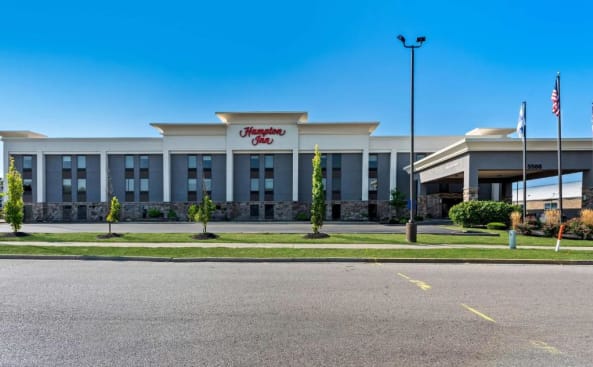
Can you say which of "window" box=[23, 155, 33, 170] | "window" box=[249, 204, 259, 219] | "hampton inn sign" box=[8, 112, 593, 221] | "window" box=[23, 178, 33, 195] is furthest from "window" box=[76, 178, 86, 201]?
"window" box=[249, 204, 259, 219]

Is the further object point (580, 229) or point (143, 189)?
point (143, 189)

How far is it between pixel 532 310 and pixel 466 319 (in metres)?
1.66

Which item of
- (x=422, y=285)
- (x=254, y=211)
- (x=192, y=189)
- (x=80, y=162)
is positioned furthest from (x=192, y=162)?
(x=422, y=285)

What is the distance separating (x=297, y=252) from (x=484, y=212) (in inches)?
702

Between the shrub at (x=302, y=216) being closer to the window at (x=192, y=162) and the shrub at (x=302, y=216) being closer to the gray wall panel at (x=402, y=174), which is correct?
the gray wall panel at (x=402, y=174)

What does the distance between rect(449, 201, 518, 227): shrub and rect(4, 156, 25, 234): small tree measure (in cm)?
3068

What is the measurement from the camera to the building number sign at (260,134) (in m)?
41.4

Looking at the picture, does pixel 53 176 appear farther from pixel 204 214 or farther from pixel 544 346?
pixel 544 346

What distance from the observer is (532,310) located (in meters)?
5.81

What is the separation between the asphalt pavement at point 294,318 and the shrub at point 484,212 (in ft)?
48.5

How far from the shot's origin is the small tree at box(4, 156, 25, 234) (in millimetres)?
18203

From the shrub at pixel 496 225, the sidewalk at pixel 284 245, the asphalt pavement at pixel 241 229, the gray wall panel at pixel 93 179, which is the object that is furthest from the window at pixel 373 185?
the gray wall panel at pixel 93 179

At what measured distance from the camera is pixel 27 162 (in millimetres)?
42656

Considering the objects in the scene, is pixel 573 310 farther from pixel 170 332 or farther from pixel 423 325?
pixel 170 332
